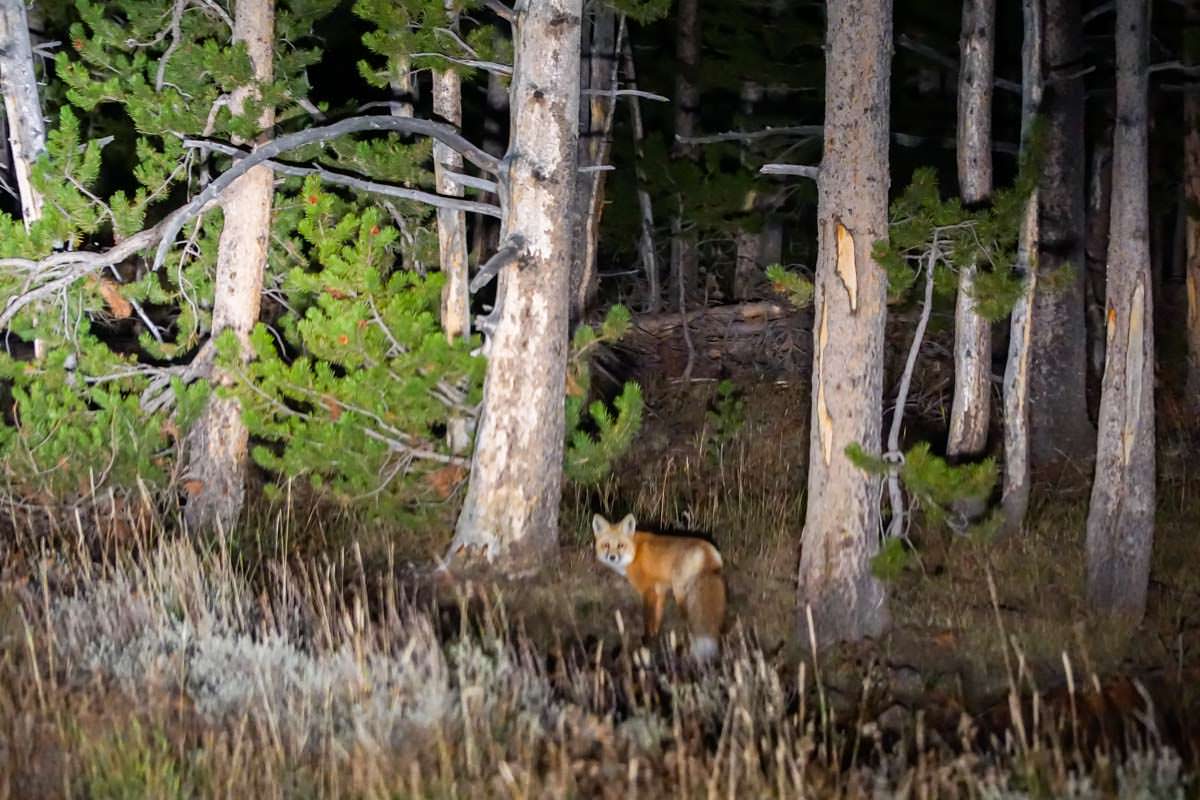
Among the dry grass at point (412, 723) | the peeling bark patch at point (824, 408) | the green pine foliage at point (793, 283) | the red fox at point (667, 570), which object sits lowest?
the dry grass at point (412, 723)

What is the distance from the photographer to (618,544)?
8109 mm

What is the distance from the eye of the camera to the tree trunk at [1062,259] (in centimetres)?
1223

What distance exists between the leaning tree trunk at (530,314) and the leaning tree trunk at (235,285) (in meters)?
2.50

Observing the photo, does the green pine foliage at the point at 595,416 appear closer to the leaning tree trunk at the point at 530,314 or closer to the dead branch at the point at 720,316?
the leaning tree trunk at the point at 530,314

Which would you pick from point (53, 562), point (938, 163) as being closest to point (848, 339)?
point (53, 562)

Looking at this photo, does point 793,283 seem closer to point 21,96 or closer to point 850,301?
point 850,301

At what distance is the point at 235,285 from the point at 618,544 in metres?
4.20

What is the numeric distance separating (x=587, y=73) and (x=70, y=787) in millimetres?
10514

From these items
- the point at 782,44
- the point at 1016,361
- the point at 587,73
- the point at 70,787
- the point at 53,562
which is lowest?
the point at 70,787

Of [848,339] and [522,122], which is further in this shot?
[522,122]

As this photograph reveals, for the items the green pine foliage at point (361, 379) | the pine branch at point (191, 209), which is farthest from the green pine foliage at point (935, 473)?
the pine branch at point (191, 209)

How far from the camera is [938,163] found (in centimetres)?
2016

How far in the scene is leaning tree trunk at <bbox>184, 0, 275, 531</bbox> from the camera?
391 inches

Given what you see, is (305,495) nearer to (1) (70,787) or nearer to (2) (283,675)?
(2) (283,675)
